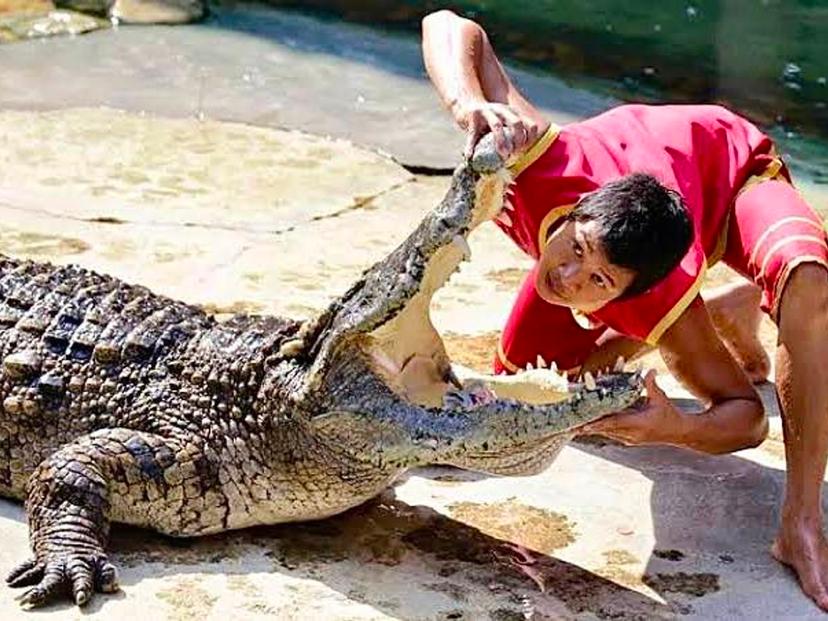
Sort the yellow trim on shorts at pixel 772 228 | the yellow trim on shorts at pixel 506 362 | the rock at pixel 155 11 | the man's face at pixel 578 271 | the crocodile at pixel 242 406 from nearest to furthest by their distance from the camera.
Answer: the crocodile at pixel 242 406 < the man's face at pixel 578 271 < the yellow trim on shorts at pixel 772 228 < the yellow trim on shorts at pixel 506 362 < the rock at pixel 155 11

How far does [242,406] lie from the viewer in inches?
138

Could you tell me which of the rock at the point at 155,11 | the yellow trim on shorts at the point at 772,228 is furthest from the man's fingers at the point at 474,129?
the rock at the point at 155,11

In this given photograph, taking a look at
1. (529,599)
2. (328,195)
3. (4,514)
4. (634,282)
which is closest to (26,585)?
(4,514)

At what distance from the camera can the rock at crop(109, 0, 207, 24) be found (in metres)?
8.66

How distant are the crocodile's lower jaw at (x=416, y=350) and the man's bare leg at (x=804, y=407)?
2.44ft

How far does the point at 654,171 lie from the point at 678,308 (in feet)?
1.11

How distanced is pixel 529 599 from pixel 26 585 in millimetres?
1000

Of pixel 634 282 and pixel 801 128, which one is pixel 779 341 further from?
pixel 801 128

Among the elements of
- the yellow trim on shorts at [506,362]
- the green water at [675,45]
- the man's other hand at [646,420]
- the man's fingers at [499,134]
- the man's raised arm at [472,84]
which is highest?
the man's fingers at [499,134]

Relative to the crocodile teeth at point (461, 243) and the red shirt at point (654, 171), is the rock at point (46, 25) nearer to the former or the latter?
the red shirt at point (654, 171)

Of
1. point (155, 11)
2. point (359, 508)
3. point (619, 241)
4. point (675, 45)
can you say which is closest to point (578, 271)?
point (619, 241)

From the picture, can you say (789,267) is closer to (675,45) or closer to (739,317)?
(739,317)

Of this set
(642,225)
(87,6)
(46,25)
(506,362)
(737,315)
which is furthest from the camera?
(87,6)

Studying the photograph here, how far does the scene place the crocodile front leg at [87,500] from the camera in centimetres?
322
